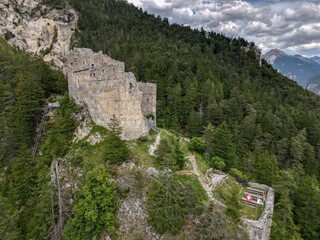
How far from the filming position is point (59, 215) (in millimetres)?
17172

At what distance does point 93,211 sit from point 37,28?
85.2 metres

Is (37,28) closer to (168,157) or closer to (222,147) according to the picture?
(168,157)

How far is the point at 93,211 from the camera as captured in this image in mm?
14906

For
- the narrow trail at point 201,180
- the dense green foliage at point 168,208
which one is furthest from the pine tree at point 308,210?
the dense green foliage at point 168,208

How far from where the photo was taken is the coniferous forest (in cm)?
2028

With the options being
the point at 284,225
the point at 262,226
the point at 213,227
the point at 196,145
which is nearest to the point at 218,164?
the point at 196,145

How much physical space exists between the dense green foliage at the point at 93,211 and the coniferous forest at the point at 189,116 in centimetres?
57

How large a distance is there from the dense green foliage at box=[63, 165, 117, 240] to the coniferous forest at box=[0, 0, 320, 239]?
1.85ft

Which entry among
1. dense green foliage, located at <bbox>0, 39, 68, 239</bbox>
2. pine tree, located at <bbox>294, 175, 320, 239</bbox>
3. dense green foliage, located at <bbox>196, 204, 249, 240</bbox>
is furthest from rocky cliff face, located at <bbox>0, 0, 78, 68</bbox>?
pine tree, located at <bbox>294, 175, 320, 239</bbox>

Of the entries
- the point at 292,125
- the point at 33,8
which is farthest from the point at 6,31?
the point at 292,125

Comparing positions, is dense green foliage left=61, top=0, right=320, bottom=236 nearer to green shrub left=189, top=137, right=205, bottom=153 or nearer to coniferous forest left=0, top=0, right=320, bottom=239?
coniferous forest left=0, top=0, right=320, bottom=239

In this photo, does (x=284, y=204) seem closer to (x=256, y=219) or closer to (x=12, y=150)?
(x=256, y=219)

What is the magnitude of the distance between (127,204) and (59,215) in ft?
21.7

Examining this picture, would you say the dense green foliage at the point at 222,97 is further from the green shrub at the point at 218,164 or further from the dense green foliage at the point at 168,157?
the dense green foliage at the point at 168,157
